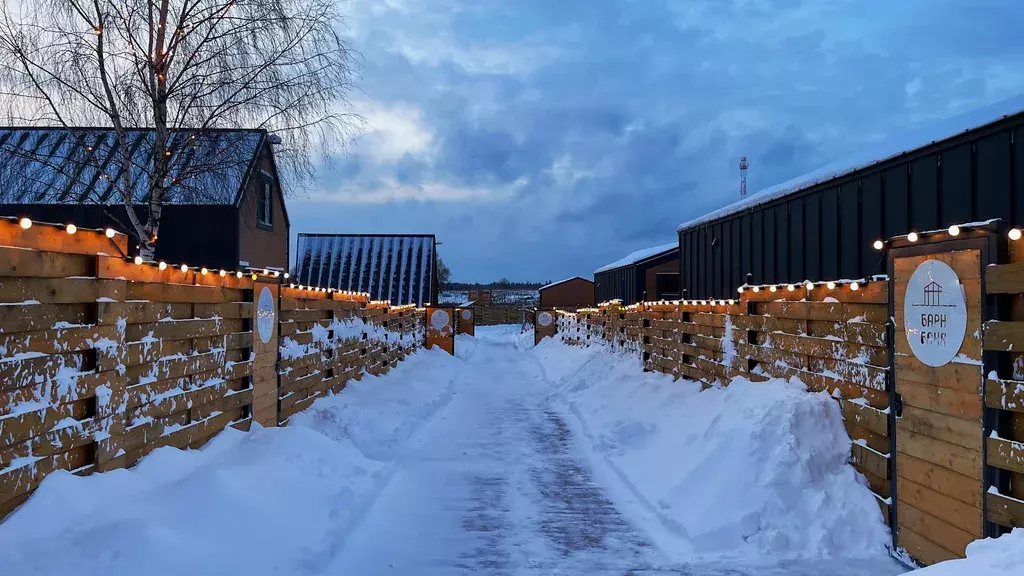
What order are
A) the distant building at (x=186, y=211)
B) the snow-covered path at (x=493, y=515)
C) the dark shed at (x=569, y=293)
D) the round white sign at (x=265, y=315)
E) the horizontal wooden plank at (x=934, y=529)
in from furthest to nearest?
the dark shed at (x=569, y=293), the distant building at (x=186, y=211), the round white sign at (x=265, y=315), the snow-covered path at (x=493, y=515), the horizontal wooden plank at (x=934, y=529)

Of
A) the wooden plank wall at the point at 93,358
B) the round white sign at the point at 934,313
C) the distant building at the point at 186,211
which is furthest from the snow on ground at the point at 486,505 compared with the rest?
the distant building at the point at 186,211

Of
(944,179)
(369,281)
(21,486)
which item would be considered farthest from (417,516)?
(369,281)

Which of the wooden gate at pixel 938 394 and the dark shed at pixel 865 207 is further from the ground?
the dark shed at pixel 865 207

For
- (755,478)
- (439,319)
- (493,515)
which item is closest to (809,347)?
(755,478)

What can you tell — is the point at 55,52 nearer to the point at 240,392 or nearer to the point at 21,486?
the point at 240,392

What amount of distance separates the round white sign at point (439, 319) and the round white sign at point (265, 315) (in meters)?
17.5

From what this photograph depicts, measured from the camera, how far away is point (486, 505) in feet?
22.9

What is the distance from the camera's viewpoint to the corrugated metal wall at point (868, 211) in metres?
8.64

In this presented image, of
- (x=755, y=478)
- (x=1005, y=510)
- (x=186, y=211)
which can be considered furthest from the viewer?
(x=186, y=211)

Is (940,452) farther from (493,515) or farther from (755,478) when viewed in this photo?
(493,515)

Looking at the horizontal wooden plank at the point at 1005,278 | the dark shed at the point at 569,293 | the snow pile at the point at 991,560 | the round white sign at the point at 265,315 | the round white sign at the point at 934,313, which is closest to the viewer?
the snow pile at the point at 991,560

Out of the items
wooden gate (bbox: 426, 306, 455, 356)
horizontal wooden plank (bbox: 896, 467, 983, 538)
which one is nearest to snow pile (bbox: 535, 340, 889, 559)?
horizontal wooden plank (bbox: 896, 467, 983, 538)

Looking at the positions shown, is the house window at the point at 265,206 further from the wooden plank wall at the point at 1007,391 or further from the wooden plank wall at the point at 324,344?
the wooden plank wall at the point at 1007,391

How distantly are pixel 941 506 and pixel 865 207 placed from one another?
8.12 m
